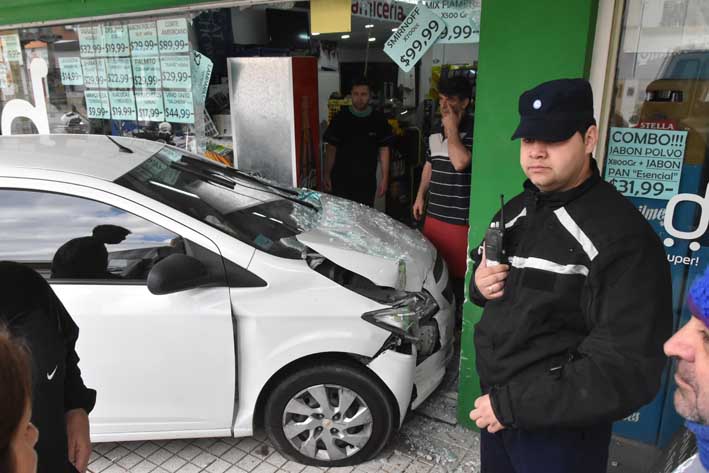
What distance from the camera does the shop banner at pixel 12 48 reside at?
6.32m

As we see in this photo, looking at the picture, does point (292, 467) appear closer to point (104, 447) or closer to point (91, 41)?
point (104, 447)

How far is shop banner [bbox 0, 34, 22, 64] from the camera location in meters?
6.32

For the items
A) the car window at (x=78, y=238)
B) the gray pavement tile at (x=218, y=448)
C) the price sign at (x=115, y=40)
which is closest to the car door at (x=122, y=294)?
the car window at (x=78, y=238)

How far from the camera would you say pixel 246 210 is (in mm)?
3066

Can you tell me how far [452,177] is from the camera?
12.6ft

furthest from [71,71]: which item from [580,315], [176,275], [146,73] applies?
[580,315]

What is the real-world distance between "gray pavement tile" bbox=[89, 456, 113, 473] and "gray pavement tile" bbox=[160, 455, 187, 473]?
315 mm

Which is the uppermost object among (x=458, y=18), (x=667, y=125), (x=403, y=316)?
(x=458, y=18)

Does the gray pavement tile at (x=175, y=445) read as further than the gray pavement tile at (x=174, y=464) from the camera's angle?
Yes

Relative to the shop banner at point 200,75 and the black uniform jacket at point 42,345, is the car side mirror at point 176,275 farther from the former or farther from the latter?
the shop banner at point 200,75

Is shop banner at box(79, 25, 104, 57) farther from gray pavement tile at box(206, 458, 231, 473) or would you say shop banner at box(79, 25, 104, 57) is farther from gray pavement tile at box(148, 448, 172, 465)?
gray pavement tile at box(206, 458, 231, 473)

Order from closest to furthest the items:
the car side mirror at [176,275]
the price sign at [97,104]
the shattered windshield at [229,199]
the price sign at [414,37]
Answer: the car side mirror at [176,275] → the shattered windshield at [229,199] → the price sign at [414,37] → the price sign at [97,104]

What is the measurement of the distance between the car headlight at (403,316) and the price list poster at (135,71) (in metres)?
3.30

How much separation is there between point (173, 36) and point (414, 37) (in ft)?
8.74
